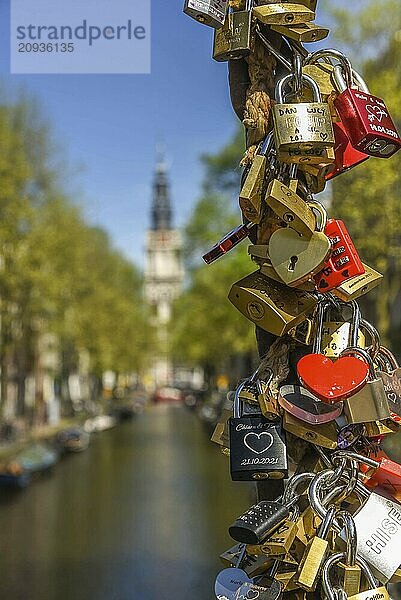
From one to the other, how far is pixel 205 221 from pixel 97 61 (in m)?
15.7

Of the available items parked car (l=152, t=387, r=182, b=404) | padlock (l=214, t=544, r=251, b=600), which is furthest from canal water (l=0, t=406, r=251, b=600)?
parked car (l=152, t=387, r=182, b=404)

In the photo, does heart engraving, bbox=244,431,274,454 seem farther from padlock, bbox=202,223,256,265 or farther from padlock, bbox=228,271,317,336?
padlock, bbox=202,223,256,265

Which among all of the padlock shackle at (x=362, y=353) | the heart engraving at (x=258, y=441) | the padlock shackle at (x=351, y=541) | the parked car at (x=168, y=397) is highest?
the padlock shackle at (x=362, y=353)

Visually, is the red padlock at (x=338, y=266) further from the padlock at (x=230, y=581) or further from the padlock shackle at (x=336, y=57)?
the padlock at (x=230, y=581)

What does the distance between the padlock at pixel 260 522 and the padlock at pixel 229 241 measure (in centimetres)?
46

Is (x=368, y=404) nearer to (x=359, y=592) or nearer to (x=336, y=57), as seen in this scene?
(x=359, y=592)

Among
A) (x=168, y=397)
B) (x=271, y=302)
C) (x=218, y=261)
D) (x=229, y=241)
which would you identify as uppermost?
(x=218, y=261)

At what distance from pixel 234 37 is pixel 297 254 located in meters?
0.38

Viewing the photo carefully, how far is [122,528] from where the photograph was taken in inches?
406

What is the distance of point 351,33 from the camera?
42.5 feet

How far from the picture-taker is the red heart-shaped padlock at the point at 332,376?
124cm

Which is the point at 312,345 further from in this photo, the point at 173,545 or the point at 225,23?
the point at 173,545

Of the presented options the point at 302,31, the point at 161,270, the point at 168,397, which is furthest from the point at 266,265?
the point at 161,270

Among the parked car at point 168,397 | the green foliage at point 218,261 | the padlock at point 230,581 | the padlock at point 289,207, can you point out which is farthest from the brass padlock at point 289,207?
the parked car at point 168,397
